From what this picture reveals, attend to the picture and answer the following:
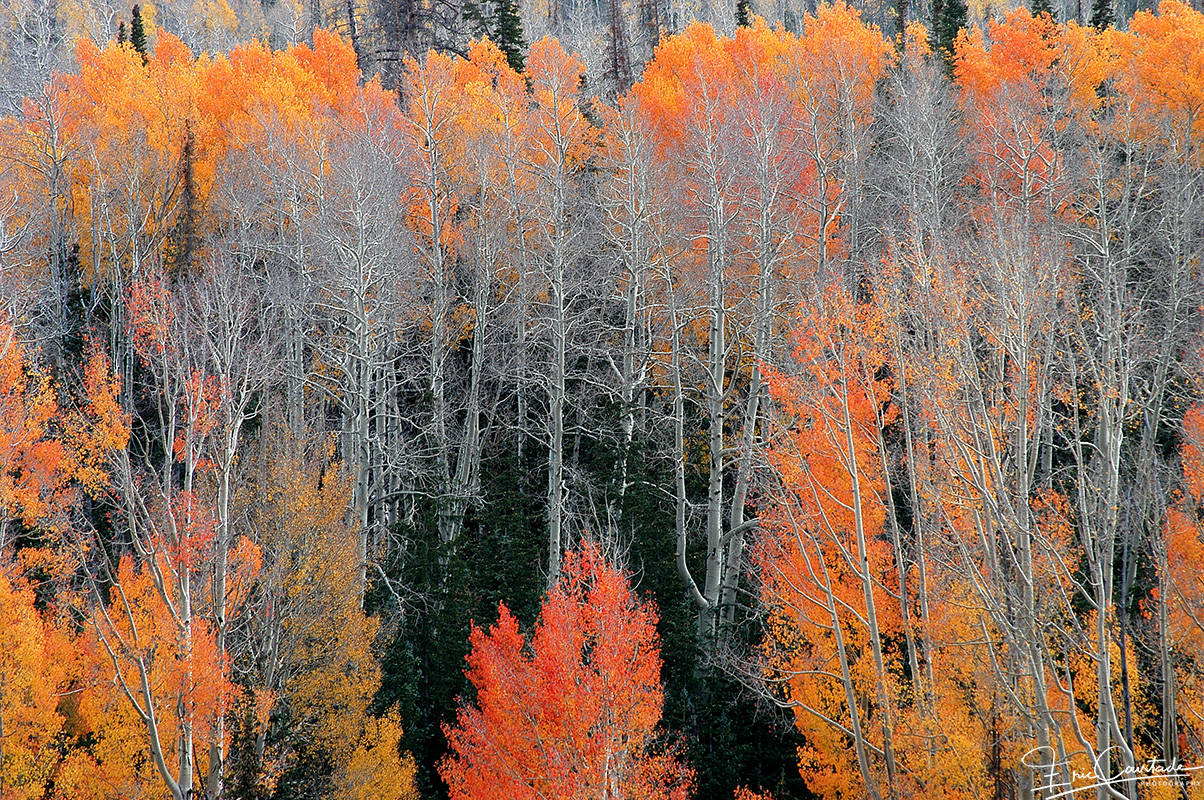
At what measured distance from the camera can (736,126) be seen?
920 inches

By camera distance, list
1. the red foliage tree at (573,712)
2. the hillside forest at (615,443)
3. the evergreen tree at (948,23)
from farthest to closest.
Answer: the evergreen tree at (948,23)
the red foliage tree at (573,712)
the hillside forest at (615,443)

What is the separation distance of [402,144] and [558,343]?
947cm

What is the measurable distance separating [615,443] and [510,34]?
27903mm

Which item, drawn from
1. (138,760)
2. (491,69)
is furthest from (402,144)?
(138,760)

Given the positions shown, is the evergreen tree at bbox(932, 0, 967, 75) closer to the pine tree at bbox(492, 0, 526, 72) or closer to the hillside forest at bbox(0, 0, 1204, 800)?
the hillside forest at bbox(0, 0, 1204, 800)

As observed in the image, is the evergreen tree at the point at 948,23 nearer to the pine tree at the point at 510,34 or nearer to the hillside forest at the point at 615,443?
the hillside forest at the point at 615,443

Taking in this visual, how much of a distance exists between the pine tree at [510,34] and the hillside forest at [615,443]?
12.3 m

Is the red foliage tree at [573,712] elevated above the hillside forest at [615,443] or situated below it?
below

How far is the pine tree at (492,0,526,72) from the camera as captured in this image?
4288 cm

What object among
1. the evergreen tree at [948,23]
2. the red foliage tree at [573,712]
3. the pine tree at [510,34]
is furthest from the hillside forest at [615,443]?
the pine tree at [510,34]

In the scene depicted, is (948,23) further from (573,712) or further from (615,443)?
(573,712)

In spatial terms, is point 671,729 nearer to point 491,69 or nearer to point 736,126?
point 736,126

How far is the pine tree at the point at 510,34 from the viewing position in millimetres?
42875

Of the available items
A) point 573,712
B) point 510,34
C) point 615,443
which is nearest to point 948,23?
point 510,34
